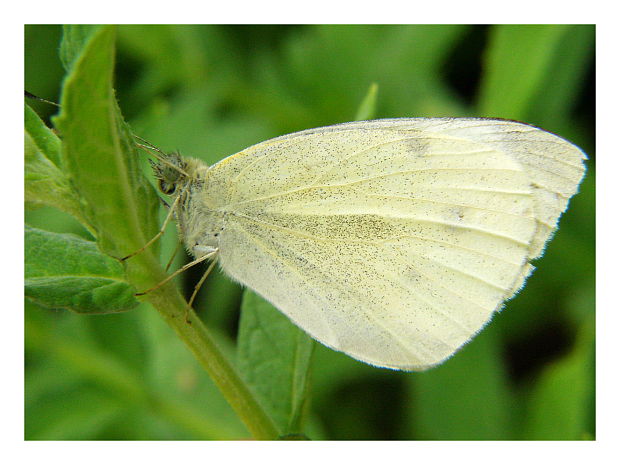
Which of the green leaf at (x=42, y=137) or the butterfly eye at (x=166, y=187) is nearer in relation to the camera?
the green leaf at (x=42, y=137)

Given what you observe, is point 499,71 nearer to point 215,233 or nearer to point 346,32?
point 346,32

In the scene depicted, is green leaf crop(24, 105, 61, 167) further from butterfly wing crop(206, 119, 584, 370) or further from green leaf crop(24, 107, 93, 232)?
butterfly wing crop(206, 119, 584, 370)

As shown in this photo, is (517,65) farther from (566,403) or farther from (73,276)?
(73,276)

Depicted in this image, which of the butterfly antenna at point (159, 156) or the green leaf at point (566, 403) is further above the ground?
the butterfly antenna at point (159, 156)

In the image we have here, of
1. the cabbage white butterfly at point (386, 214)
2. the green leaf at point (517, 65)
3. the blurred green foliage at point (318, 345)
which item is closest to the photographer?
the cabbage white butterfly at point (386, 214)

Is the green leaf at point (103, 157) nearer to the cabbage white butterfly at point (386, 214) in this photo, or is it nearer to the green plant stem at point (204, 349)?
the green plant stem at point (204, 349)

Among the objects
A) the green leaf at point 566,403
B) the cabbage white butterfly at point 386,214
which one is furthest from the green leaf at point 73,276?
the green leaf at point 566,403
